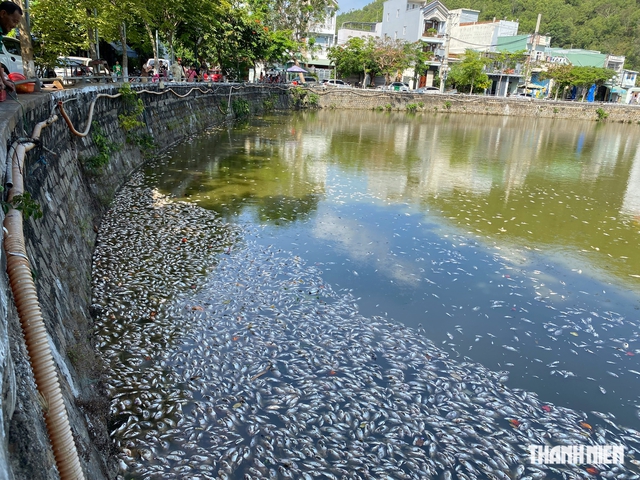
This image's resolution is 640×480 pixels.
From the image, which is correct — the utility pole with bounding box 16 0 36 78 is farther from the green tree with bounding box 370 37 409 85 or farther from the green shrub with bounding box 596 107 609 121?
the green shrub with bounding box 596 107 609 121

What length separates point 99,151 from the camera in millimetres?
11609

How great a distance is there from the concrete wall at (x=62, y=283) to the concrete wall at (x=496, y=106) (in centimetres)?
3978

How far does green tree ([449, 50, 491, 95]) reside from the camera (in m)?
55.0

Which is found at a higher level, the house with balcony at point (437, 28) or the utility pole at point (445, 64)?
the house with balcony at point (437, 28)

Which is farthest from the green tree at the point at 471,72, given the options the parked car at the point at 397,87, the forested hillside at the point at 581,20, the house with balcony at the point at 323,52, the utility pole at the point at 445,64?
the forested hillside at the point at 581,20

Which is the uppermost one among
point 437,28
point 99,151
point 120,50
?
Result: point 437,28

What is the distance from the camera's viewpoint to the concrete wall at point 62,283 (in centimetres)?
267

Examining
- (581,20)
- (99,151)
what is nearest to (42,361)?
(99,151)

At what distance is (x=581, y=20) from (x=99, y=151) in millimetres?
107219

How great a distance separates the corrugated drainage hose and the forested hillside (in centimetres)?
9490

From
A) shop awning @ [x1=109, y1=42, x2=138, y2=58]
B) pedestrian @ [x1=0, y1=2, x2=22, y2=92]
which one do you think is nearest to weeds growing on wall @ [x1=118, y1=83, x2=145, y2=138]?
pedestrian @ [x1=0, y1=2, x2=22, y2=92]

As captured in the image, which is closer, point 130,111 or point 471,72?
point 130,111

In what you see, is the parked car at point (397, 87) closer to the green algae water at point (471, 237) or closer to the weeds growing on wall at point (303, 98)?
the weeds growing on wall at point (303, 98)

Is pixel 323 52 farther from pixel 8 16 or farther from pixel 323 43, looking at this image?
pixel 8 16
